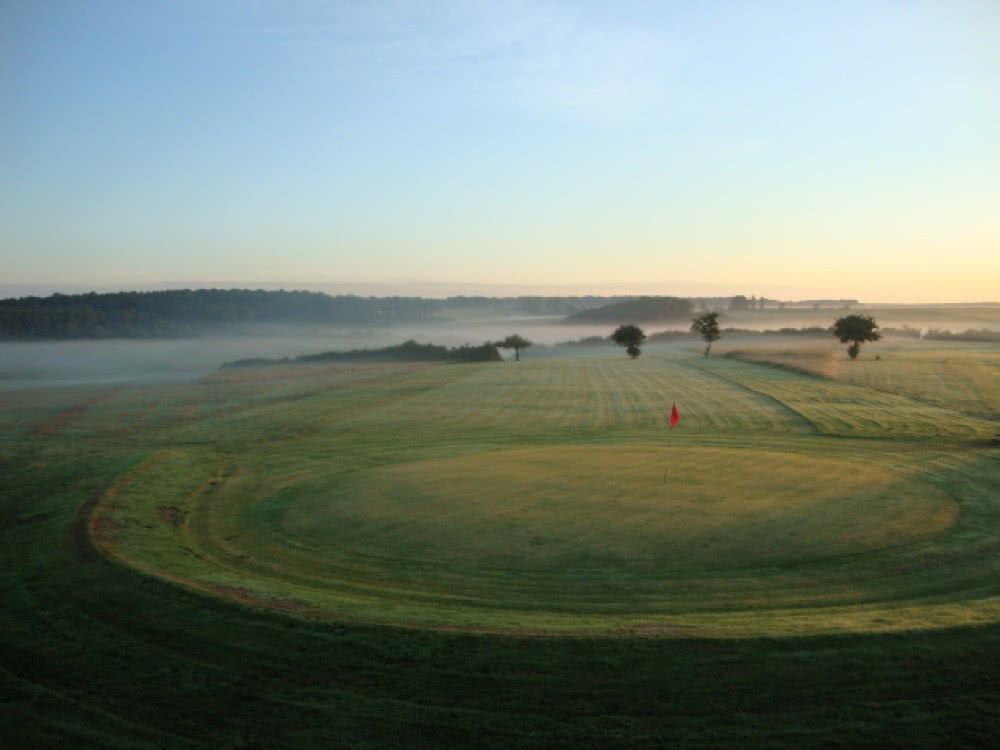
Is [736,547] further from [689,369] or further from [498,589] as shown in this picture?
[689,369]

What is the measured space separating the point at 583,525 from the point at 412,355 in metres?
104

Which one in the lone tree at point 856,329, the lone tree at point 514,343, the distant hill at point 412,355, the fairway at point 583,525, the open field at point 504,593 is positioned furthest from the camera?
the lone tree at point 514,343

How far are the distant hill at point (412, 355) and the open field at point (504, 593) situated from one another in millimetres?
82207

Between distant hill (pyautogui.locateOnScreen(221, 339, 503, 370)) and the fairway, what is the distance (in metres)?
78.5

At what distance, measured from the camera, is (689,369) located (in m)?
78.9

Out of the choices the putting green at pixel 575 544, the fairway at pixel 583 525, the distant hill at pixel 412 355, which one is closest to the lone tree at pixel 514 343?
the distant hill at pixel 412 355

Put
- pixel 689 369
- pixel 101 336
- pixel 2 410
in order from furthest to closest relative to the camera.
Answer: pixel 101 336
pixel 689 369
pixel 2 410

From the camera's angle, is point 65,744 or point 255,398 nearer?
point 65,744

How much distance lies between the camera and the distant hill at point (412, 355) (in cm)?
11481

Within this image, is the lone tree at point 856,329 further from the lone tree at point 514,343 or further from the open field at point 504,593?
the lone tree at point 514,343

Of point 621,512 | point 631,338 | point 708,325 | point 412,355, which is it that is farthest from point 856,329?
point 621,512

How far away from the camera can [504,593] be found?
13203 mm

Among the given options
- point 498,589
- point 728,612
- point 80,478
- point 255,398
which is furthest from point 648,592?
point 255,398

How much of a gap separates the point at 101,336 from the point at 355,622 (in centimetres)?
16572
